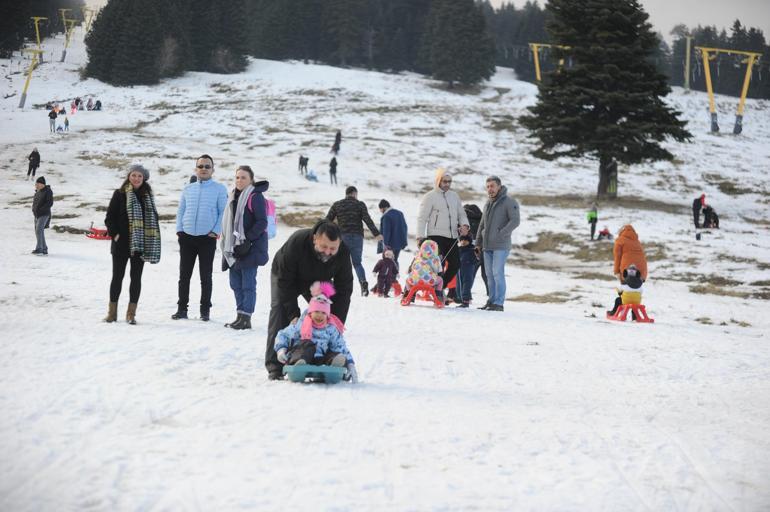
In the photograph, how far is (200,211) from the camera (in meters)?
9.13

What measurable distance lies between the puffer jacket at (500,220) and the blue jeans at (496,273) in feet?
0.39

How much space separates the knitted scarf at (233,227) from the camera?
8742 millimetres

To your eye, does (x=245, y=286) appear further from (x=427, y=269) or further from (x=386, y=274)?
(x=386, y=274)

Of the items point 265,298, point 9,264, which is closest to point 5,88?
point 9,264

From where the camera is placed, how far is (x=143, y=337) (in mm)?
7785

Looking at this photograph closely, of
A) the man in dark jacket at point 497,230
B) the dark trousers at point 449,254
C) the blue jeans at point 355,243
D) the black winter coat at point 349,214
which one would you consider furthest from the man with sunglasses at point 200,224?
the man in dark jacket at point 497,230

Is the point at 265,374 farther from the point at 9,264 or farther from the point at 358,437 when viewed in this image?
→ the point at 9,264

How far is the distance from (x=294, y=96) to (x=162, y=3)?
67.3 ft

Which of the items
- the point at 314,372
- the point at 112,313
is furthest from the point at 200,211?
the point at 314,372

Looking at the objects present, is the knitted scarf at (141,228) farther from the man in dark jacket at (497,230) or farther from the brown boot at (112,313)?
the man in dark jacket at (497,230)

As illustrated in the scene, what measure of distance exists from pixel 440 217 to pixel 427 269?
0.86 m

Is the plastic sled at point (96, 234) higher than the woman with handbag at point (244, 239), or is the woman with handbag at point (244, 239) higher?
the woman with handbag at point (244, 239)

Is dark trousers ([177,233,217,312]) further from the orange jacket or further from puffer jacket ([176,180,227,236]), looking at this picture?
the orange jacket

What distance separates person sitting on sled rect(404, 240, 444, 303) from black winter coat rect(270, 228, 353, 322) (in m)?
5.73
